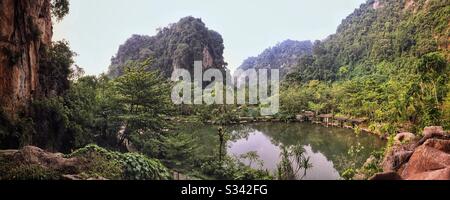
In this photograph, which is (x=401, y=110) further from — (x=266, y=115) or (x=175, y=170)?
(x=266, y=115)

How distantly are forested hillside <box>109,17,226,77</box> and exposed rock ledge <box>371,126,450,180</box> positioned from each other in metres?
18.5

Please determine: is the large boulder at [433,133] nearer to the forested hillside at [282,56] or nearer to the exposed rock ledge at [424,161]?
the exposed rock ledge at [424,161]

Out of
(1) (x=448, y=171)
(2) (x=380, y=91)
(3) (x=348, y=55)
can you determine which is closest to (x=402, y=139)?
(1) (x=448, y=171)

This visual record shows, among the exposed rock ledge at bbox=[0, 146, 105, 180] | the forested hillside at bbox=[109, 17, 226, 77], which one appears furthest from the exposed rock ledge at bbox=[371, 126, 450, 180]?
the forested hillside at bbox=[109, 17, 226, 77]

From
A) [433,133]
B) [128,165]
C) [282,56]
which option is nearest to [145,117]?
[128,165]

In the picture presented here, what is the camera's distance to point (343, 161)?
766 centimetres

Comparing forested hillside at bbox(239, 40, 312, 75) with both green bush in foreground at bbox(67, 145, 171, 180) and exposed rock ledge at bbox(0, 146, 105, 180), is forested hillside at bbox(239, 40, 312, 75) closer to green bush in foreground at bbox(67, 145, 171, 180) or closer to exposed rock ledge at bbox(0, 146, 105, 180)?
green bush in foreground at bbox(67, 145, 171, 180)

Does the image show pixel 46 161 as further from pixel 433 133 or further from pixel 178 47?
pixel 178 47

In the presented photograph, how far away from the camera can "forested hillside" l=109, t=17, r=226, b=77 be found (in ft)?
76.6

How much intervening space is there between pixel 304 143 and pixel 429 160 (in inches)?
259

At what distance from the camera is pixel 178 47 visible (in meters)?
24.5

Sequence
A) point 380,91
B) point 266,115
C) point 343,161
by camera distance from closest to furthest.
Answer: point 343,161 < point 380,91 < point 266,115

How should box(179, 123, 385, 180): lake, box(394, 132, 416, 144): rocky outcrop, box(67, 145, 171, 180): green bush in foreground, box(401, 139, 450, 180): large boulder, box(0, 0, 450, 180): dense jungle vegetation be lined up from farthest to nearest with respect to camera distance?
box(179, 123, 385, 180): lake → box(394, 132, 416, 144): rocky outcrop → box(0, 0, 450, 180): dense jungle vegetation → box(67, 145, 171, 180): green bush in foreground → box(401, 139, 450, 180): large boulder

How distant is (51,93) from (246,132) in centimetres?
695
